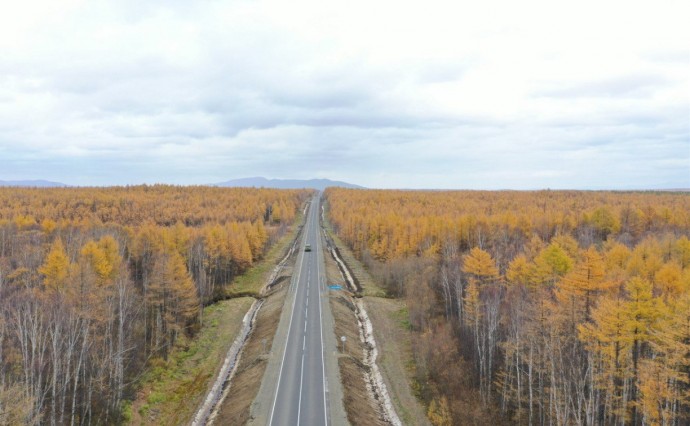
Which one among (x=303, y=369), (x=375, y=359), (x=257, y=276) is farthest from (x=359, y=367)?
(x=257, y=276)

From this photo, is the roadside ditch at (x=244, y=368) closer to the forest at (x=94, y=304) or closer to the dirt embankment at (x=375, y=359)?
the forest at (x=94, y=304)

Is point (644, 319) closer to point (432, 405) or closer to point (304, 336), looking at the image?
point (432, 405)

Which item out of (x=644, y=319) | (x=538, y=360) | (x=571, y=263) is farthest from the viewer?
(x=571, y=263)

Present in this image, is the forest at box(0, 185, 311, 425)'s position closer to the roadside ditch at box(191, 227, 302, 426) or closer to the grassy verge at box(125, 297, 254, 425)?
the grassy verge at box(125, 297, 254, 425)

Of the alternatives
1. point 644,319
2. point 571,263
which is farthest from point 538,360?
point 571,263

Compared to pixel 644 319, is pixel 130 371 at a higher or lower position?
lower

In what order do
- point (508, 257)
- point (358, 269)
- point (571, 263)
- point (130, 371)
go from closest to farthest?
point (130, 371), point (571, 263), point (508, 257), point (358, 269)
